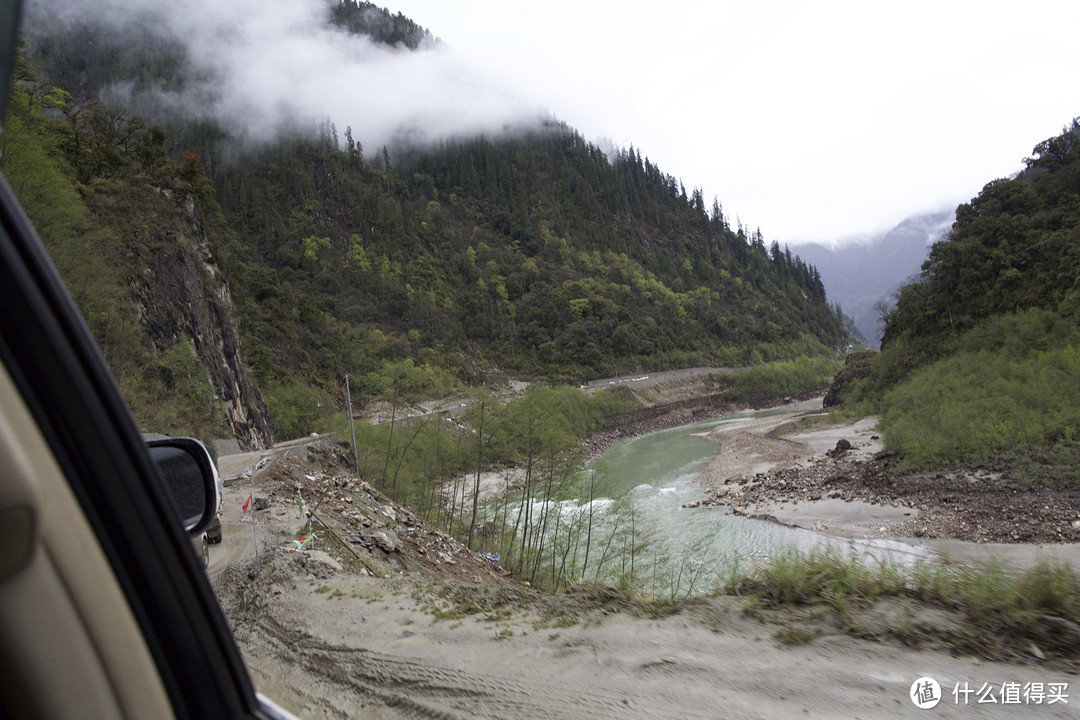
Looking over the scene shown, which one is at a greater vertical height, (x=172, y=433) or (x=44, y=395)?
(x=172, y=433)

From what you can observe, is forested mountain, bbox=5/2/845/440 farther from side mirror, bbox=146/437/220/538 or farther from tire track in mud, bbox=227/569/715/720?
side mirror, bbox=146/437/220/538

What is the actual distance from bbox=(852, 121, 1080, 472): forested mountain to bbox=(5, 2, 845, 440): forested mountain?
33434mm

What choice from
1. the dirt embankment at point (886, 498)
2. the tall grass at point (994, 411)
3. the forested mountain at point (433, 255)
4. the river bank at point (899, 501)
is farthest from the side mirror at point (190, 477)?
the forested mountain at point (433, 255)

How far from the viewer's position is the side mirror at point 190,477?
1.54m

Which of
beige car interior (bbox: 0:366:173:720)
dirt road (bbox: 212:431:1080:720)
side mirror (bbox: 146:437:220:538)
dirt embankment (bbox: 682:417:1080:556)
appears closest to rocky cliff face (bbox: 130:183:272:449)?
dirt road (bbox: 212:431:1080:720)

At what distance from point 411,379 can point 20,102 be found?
35127 mm

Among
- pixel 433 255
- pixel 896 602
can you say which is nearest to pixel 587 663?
pixel 896 602

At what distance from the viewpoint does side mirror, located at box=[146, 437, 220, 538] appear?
154 cm

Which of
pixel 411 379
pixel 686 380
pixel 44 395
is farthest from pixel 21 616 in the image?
pixel 686 380

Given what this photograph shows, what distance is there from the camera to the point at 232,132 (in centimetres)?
10762

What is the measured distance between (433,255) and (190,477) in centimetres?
10661

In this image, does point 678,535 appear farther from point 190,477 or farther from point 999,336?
point 999,336

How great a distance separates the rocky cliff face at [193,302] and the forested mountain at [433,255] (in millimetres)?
1475

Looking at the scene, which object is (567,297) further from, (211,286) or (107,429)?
(107,429)
